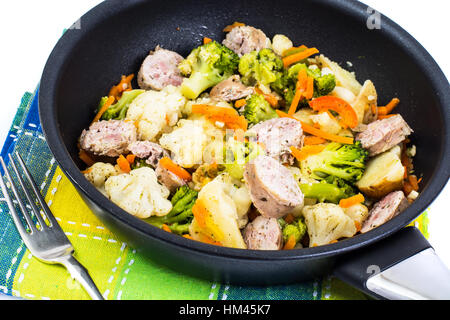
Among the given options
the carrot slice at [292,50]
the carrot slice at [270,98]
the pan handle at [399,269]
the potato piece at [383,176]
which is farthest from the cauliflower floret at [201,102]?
the pan handle at [399,269]

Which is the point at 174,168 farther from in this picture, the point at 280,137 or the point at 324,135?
the point at 324,135

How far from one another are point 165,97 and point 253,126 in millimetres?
458

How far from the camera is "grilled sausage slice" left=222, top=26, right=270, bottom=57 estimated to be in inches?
120

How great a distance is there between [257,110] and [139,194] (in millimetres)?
710

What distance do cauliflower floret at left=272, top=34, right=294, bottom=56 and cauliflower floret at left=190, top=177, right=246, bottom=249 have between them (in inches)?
43.8

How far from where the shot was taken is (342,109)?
8.93 feet

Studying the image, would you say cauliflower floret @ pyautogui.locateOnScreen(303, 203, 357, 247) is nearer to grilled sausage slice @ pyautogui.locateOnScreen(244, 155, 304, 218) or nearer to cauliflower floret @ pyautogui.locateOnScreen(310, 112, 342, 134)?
grilled sausage slice @ pyautogui.locateOnScreen(244, 155, 304, 218)

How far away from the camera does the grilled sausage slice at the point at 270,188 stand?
2.25m

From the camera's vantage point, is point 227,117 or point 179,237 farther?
point 227,117

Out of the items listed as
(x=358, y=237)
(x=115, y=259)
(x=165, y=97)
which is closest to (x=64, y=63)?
(x=165, y=97)

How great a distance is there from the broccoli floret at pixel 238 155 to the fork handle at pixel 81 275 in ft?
2.40

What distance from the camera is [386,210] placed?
2.37 metres

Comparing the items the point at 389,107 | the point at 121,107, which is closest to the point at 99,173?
the point at 121,107

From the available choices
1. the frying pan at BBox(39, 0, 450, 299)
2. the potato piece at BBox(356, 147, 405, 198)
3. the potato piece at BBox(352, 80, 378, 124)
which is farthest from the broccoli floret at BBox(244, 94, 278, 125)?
the frying pan at BBox(39, 0, 450, 299)
